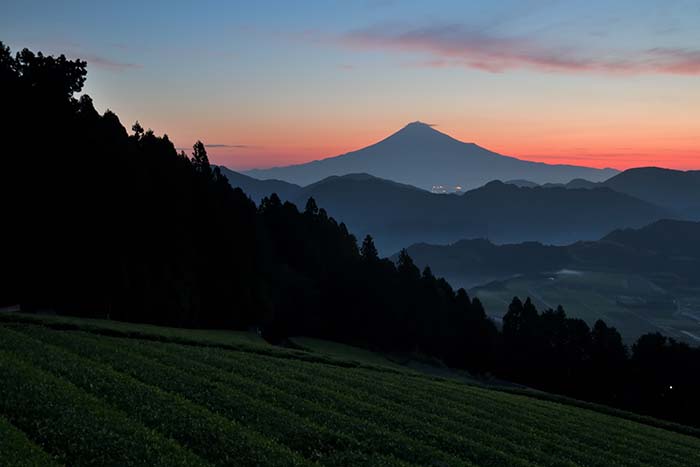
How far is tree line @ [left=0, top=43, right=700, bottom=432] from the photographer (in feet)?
181

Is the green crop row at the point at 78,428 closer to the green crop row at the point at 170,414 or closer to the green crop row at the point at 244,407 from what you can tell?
the green crop row at the point at 170,414

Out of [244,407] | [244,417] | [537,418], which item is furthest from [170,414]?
[537,418]

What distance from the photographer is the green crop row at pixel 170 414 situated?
61.9ft

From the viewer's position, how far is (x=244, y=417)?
23.0m

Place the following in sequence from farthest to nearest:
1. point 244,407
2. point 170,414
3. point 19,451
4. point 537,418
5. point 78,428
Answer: point 537,418 → point 244,407 → point 170,414 → point 78,428 → point 19,451

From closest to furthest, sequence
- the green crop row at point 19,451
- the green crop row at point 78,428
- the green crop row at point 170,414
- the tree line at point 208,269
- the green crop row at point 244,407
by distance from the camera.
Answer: the green crop row at point 19,451, the green crop row at point 78,428, the green crop row at point 170,414, the green crop row at point 244,407, the tree line at point 208,269

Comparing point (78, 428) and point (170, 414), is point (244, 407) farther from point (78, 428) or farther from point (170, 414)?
point (78, 428)

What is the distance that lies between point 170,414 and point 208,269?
52.3 m

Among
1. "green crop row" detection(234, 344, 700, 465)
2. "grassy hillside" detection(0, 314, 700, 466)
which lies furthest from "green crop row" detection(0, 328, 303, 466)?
"green crop row" detection(234, 344, 700, 465)

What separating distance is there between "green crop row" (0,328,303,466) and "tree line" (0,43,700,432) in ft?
101

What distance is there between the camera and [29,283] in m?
53.3

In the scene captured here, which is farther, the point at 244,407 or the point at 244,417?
the point at 244,407

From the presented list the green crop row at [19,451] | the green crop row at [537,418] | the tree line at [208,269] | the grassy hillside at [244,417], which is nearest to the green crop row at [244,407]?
the grassy hillside at [244,417]

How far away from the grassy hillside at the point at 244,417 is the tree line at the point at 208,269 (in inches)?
743
